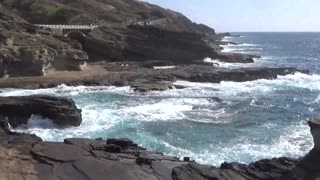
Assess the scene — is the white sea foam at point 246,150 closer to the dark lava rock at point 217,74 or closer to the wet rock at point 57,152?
the wet rock at point 57,152

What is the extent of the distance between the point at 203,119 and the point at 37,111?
1156 cm

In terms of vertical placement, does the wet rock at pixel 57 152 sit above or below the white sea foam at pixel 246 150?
above

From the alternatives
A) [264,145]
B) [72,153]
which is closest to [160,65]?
[264,145]

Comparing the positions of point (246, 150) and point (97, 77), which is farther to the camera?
point (97, 77)

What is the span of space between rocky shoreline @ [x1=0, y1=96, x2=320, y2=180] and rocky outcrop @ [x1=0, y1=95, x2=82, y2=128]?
26.0 feet

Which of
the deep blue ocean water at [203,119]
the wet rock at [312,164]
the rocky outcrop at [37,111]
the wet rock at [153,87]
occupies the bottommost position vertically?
the deep blue ocean water at [203,119]

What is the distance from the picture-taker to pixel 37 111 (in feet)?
97.5

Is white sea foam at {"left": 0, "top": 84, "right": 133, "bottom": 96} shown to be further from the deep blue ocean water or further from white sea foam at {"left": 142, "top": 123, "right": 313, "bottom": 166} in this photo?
white sea foam at {"left": 142, "top": 123, "right": 313, "bottom": 166}

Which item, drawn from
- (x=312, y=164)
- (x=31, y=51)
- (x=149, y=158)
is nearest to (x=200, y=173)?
(x=149, y=158)

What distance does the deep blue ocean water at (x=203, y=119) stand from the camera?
25.7m

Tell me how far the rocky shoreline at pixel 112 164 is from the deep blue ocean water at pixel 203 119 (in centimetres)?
413

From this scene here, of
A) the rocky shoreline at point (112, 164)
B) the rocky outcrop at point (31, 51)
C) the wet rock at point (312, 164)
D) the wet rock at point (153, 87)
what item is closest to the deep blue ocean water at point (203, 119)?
the wet rock at point (153, 87)

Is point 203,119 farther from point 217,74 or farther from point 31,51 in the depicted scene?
point 217,74

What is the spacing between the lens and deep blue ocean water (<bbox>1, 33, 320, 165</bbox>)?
25.7 metres
